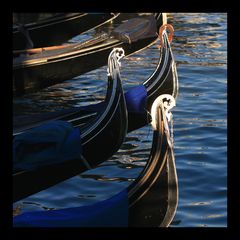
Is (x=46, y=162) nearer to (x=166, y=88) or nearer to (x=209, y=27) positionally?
(x=166, y=88)

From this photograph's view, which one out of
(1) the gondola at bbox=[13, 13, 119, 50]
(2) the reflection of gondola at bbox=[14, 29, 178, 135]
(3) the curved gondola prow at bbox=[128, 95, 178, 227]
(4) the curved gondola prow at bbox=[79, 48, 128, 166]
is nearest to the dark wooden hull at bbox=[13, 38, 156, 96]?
(1) the gondola at bbox=[13, 13, 119, 50]

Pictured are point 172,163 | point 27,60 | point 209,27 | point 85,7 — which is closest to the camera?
point 172,163

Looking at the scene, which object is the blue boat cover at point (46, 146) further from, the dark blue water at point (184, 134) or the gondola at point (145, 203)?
the gondola at point (145, 203)

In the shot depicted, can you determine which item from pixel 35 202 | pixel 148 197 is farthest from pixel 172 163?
pixel 35 202

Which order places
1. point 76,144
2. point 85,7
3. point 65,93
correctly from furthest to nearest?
1. point 85,7
2. point 65,93
3. point 76,144

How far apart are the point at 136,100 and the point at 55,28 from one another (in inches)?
189

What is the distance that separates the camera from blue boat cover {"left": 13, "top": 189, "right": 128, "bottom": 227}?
15.0 feet

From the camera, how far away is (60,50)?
33.2ft

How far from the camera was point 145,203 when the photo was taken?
4.73 meters

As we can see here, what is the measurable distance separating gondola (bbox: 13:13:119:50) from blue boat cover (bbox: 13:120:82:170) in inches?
192

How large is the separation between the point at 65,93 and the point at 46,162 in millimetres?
4583

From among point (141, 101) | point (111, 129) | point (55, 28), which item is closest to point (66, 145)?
point (111, 129)

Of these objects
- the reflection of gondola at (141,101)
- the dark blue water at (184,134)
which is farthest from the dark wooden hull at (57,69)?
the reflection of gondola at (141,101)

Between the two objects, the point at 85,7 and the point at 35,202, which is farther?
the point at 85,7
